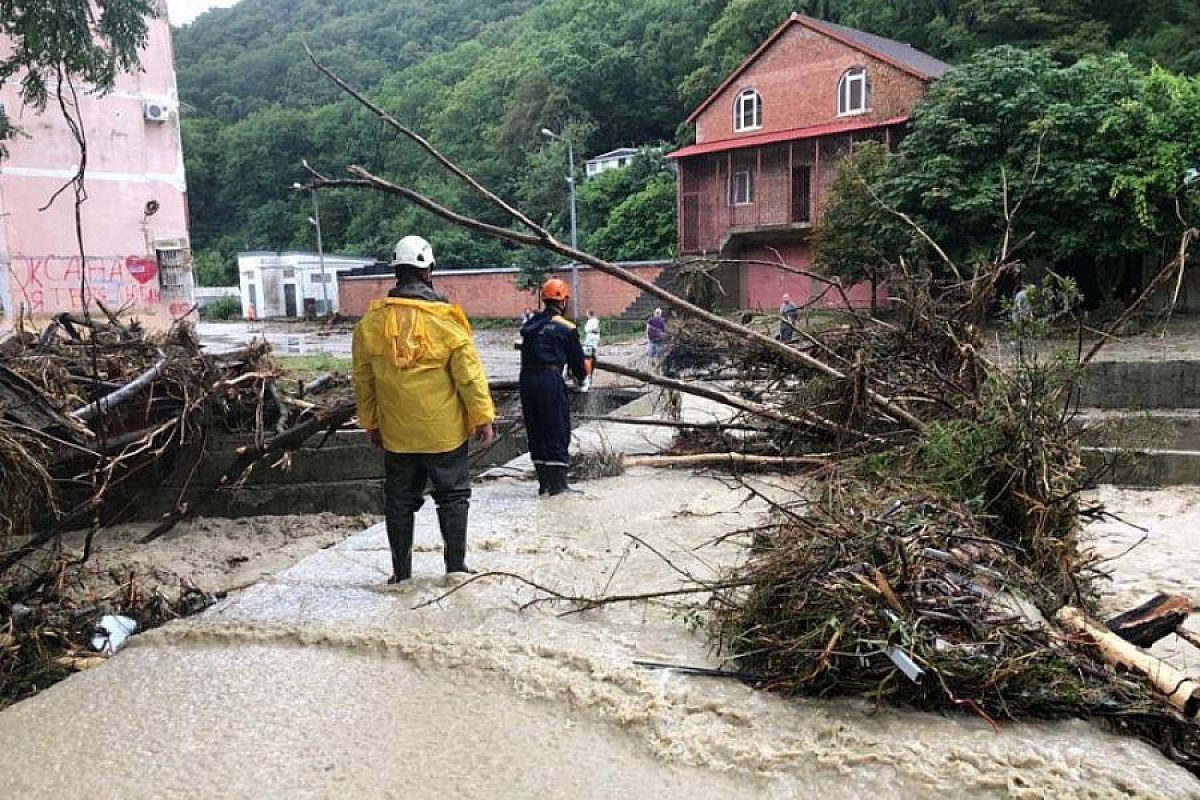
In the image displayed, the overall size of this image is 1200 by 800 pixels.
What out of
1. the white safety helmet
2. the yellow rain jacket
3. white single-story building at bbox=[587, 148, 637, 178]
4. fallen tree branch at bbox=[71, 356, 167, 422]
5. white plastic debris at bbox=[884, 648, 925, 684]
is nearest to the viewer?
white plastic debris at bbox=[884, 648, 925, 684]

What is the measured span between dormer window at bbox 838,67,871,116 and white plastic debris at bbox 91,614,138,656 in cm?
3058

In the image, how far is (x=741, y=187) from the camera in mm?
34219

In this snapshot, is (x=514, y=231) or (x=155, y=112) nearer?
Result: (x=514, y=231)

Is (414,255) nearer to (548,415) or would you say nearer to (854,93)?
(548,415)

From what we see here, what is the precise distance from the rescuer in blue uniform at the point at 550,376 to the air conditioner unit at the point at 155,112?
1815 centimetres

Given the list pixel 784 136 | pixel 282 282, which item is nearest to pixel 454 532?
pixel 784 136

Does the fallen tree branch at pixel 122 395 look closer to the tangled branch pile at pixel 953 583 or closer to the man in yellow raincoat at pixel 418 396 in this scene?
the man in yellow raincoat at pixel 418 396

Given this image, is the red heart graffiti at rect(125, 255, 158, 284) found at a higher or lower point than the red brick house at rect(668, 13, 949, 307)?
lower

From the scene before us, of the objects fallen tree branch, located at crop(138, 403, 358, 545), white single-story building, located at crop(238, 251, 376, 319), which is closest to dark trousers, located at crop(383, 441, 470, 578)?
fallen tree branch, located at crop(138, 403, 358, 545)

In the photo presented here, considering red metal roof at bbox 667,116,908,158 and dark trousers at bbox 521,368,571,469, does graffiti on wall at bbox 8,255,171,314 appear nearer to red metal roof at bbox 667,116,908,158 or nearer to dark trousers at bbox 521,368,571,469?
dark trousers at bbox 521,368,571,469

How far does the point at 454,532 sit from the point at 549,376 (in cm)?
222

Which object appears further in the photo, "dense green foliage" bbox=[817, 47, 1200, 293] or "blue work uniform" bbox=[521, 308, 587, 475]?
"dense green foliage" bbox=[817, 47, 1200, 293]

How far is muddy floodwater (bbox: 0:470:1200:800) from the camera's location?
247 cm

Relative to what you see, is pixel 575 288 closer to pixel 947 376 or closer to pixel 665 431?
pixel 665 431
